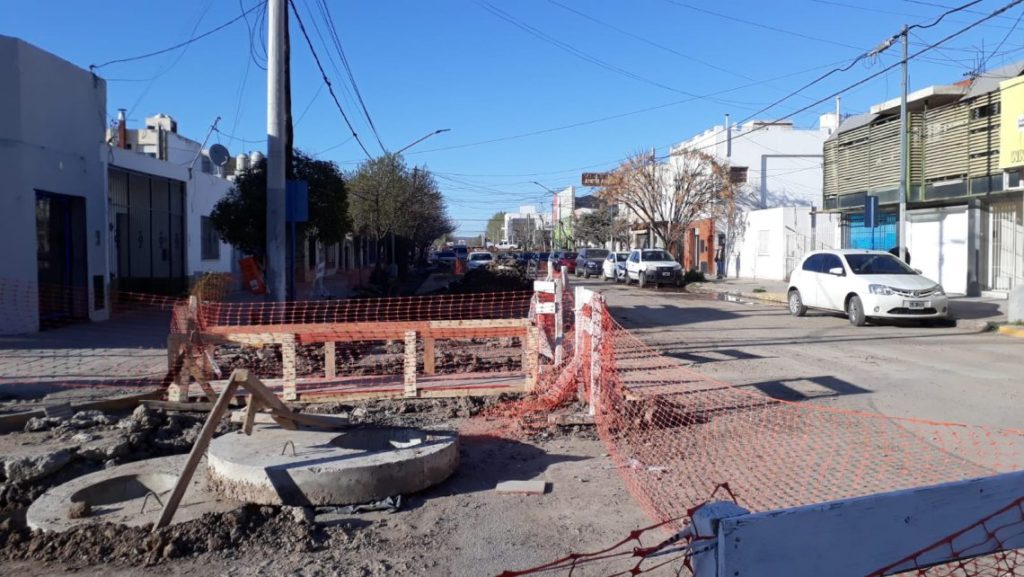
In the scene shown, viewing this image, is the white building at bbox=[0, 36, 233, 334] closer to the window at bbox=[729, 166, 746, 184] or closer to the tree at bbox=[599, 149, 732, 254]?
the tree at bbox=[599, 149, 732, 254]

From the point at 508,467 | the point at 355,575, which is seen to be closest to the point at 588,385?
the point at 508,467

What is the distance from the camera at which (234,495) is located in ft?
19.2

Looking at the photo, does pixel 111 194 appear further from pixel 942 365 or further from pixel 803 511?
pixel 803 511

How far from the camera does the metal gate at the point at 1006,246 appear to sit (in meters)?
22.2

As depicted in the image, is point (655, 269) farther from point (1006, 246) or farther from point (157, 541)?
point (157, 541)

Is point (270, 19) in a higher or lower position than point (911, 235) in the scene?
higher

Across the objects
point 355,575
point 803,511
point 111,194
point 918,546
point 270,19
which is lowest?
point 355,575

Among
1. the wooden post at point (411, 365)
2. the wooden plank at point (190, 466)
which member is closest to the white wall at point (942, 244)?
the wooden post at point (411, 365)

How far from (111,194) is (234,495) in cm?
1801

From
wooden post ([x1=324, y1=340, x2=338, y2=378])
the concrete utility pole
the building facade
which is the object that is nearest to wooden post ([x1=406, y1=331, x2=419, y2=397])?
wooden post ([x1=324, y1=340, x2=338, y2=378])

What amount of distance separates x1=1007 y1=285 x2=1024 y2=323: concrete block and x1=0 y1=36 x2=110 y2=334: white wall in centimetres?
1877

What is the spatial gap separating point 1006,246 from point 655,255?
15.3 metres

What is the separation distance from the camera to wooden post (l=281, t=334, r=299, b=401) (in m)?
9.10

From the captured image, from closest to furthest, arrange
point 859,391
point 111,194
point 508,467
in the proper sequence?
1. point 508,467
2. point 859,391
3. point 111,194
